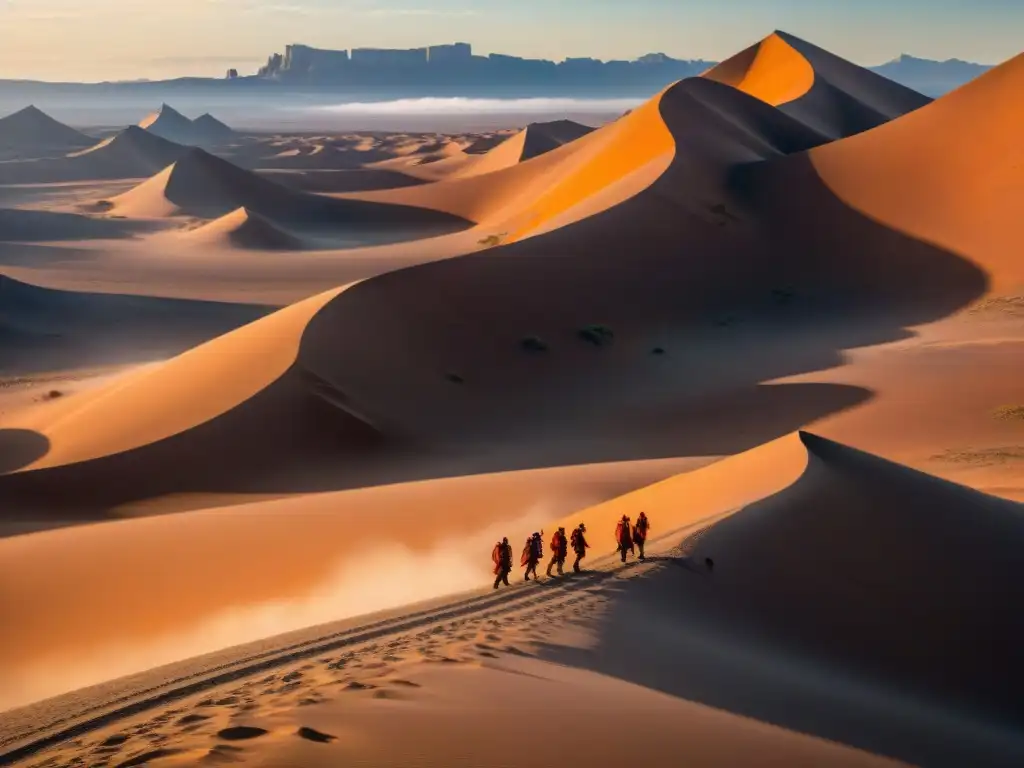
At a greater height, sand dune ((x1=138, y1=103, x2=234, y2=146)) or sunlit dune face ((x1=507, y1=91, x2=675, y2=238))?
sand dune ((x1=138, y1=103, x2=234, y2=146))

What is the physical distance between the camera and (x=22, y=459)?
23.8m

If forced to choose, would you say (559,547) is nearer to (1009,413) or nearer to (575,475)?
(575,475)

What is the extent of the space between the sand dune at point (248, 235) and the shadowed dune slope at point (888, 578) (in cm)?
5516

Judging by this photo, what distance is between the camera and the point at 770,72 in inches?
3401

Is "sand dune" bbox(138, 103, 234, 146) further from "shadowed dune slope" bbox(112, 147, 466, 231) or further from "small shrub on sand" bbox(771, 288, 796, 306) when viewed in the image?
"small shrub on sand" bbox(771, 288, 796, 306)

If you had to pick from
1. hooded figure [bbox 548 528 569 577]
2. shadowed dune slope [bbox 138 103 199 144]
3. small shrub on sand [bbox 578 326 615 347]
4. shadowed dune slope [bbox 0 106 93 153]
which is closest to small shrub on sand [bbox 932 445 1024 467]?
hooded figure [bbox 548 528 569 577]

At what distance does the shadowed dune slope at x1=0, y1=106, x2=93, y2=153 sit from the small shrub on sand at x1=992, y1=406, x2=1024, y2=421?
471ft

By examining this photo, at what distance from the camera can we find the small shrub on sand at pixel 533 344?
3148cm

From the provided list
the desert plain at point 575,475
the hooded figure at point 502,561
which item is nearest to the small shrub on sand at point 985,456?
→ the desert plain at point 575,475

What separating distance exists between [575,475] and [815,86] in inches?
2590

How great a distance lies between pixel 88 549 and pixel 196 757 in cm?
1028

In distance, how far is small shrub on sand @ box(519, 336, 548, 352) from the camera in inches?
1240

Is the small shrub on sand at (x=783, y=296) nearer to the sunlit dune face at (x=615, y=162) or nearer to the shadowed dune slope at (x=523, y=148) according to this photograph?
the sunlit dune face at (x=615, y=162)

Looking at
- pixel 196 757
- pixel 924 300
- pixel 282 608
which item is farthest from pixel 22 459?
pixel 924 300
